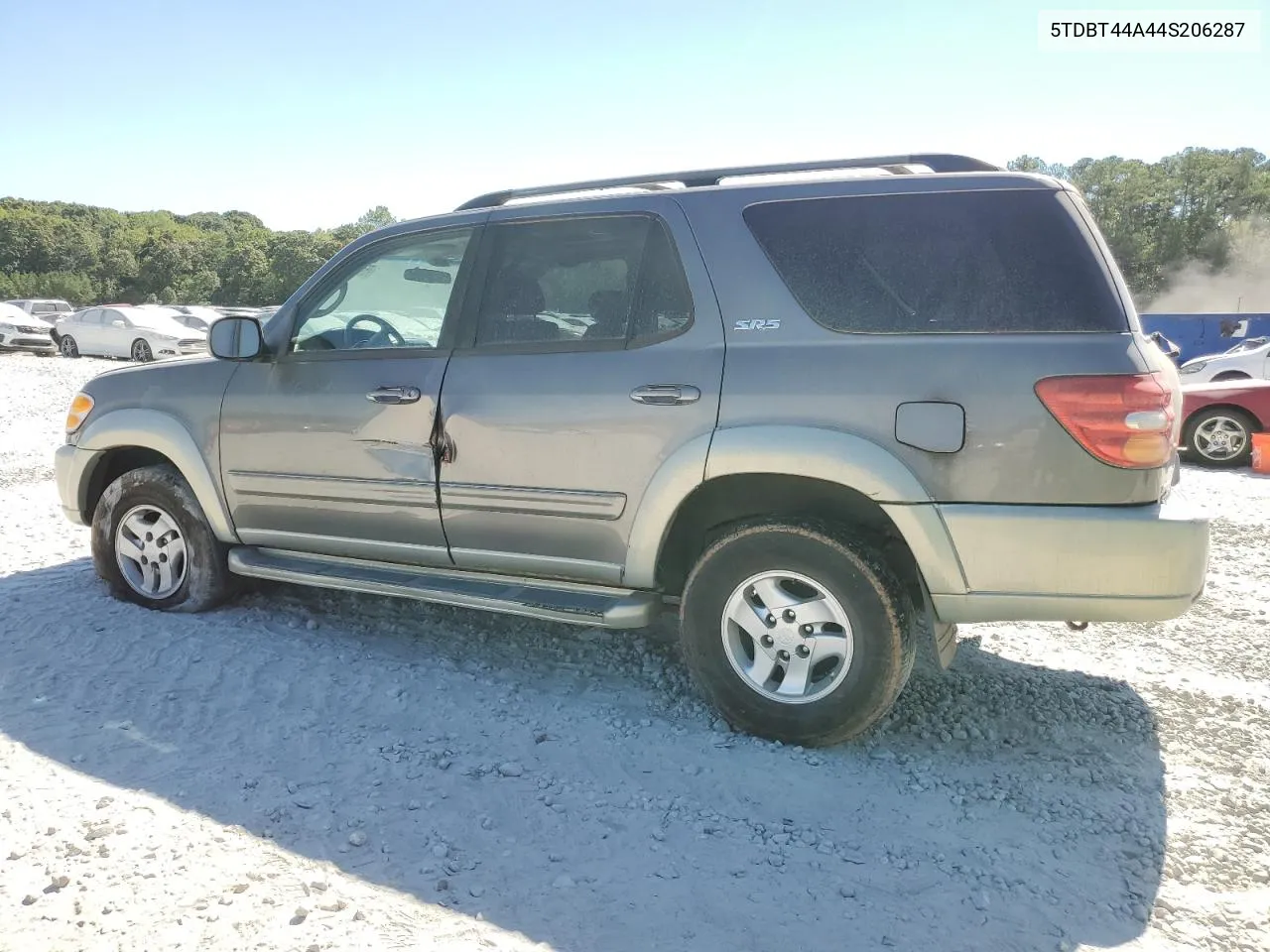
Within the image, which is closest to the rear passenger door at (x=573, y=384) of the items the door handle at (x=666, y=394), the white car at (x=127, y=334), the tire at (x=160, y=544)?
the door handle at (x=666, y=394)

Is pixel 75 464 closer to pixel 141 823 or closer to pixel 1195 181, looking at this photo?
pixel 141 823

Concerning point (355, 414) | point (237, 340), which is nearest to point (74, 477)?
point (237, 340)

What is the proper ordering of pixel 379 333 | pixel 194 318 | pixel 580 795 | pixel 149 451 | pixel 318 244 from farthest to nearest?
pixel 318 244
pixel 194 318
pixel 149 451
pixel 379 333
pixel 580 795

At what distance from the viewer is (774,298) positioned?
3.37 meters

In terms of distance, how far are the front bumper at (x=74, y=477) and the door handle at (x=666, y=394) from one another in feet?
10.3

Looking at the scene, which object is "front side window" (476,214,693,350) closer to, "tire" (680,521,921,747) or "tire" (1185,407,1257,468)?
"tire" (680,521,921,747)

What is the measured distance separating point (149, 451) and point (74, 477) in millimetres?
423

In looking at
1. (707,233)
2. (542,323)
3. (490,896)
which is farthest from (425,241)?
(490,896)

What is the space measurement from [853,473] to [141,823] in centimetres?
253

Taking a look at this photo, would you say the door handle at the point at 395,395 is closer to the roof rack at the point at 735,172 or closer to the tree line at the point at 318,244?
the roof rack at the point at 735,172

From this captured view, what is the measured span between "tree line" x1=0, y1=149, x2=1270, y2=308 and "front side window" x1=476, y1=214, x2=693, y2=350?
56495 mm

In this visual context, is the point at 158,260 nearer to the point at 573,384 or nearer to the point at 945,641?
→ the point at 573,384

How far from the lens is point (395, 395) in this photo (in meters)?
3.93

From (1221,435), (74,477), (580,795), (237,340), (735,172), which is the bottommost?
(580,795)
